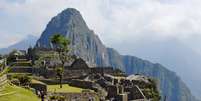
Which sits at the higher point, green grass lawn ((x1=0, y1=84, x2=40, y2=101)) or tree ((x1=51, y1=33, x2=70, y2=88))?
tree ((x1=51, y1=33, x2=70, y2=88))

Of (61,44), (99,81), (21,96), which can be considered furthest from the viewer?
(61,44)

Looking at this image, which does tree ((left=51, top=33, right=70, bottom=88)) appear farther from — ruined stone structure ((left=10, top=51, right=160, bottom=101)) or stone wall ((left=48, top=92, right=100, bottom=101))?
stone wall ((left=48, top=92, right=100, bottom=101))

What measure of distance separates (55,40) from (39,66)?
9.71m

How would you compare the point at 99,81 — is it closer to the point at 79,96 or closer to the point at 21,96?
the point at 79,96

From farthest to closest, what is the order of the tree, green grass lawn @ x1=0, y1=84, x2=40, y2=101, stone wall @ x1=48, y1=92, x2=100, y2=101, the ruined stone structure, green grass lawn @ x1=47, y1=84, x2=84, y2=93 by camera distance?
the tree, the ruined stone structure, green grass lawn @ x1=47, y1=84, x2=84, y2=93, stone wall @ x1=48, y1=92, x2=100, y2=101, green grass lawn @ x1=0, y1=84, x2=40, y2=101

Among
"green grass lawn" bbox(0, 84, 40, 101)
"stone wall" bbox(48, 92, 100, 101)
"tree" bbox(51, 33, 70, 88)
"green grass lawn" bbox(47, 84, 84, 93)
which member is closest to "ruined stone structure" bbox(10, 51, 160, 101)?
"stone wall" bbox(48, 92, 100, 101)

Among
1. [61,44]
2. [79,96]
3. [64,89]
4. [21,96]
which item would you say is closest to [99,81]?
[61,44]

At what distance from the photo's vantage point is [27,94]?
4734 centimetres

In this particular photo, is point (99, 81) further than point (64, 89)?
Yes

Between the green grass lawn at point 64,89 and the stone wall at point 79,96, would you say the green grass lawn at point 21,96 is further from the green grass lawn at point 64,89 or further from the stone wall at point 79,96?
the green grass lawn at point 64,89

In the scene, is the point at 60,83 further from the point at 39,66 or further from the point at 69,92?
the point at 39,66

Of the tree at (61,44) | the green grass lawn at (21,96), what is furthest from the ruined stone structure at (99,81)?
the green grass lawn at (21,96)

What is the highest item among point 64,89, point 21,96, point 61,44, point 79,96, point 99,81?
point 61,44

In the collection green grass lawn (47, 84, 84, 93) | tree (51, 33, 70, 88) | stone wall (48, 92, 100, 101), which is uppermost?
tree (51, 33, 70, 88)
